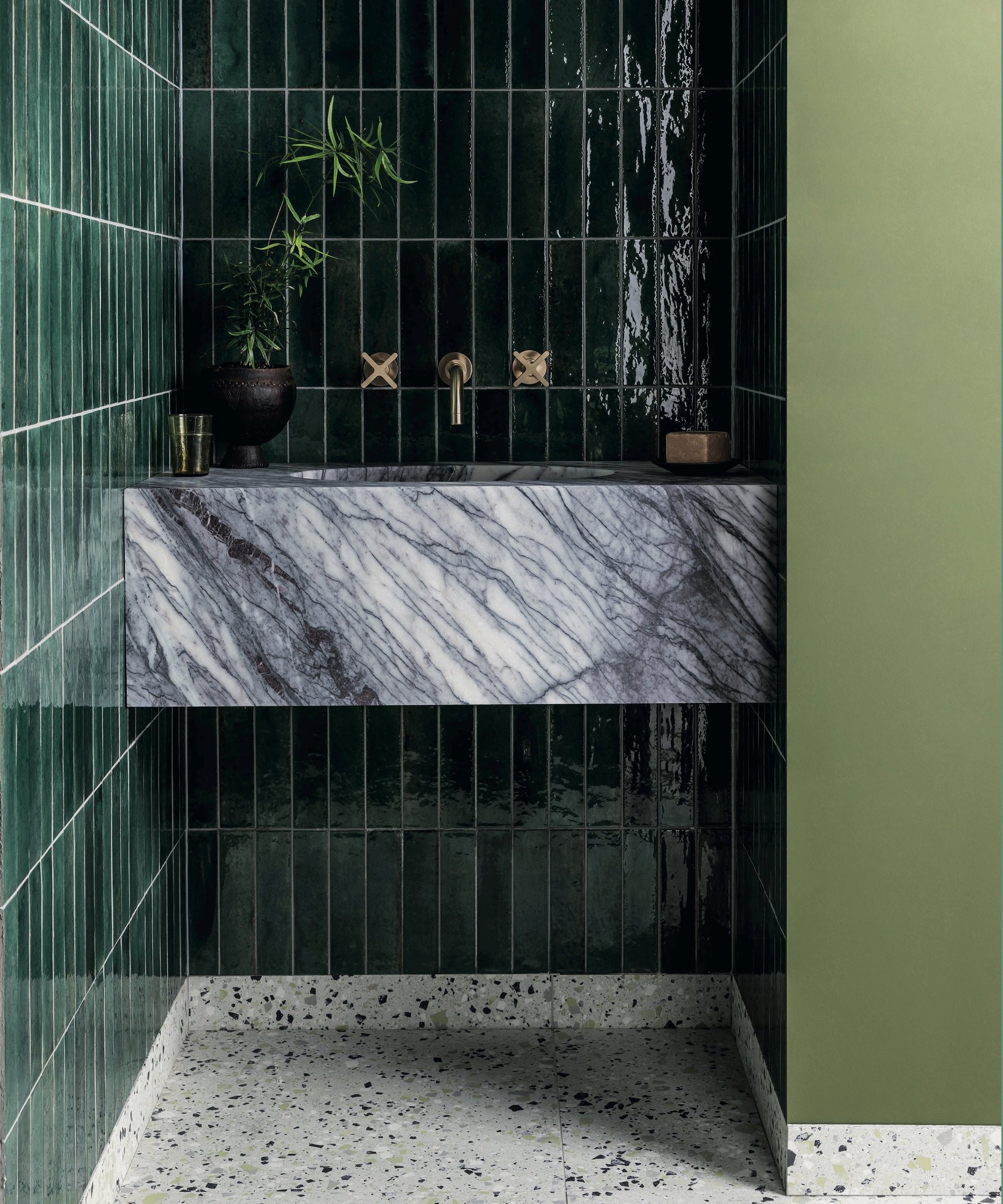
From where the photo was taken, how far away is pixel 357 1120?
259 cm

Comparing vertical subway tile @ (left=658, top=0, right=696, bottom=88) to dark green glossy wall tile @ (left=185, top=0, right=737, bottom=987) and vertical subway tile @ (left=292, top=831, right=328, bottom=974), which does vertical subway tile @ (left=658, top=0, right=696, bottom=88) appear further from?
vertical subway tile @ (left=292, top=831, right=328, bottom=974)

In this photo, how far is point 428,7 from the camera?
2797 millimetres

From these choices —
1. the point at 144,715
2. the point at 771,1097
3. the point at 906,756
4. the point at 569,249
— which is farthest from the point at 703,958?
the point at 569,249

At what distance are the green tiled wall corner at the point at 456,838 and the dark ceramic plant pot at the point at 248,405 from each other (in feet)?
1.81

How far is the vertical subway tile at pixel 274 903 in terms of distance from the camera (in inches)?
116

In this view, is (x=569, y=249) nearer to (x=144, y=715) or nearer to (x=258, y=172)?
(x=258, y=172)

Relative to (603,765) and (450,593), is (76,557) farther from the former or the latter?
(603,765)

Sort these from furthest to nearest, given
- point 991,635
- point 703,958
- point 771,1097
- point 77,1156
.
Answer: point 703,958, point 771,1097, point 991,635, point 77,1156

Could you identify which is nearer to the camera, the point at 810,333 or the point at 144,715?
the point at 810,333

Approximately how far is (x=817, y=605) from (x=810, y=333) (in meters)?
0.42

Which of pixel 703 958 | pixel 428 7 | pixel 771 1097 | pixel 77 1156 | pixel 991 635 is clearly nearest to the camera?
pixel 77 1156

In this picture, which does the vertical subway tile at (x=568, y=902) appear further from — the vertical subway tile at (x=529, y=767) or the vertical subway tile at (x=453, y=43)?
the vertical subway tile at (x=453, y=43)

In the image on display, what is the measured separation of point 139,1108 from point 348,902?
0.62 metres

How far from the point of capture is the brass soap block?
2.59 meters
